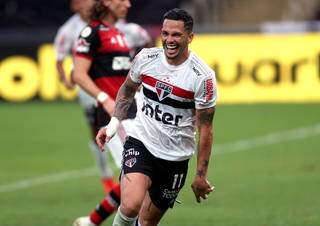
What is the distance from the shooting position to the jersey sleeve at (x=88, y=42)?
11352 millimetres

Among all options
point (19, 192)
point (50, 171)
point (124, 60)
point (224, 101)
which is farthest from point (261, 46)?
point (124, 60)

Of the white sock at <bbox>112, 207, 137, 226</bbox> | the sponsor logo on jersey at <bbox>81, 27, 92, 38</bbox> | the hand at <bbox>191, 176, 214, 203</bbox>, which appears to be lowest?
the white sock at <bbox>112, 207, 137, 226</bbox>

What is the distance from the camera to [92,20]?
11555 millimetres

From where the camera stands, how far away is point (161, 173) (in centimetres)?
938

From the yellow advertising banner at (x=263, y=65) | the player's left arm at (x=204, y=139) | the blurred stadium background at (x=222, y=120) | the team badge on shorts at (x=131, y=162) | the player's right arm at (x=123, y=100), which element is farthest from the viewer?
the yellow advertising banner at (x=263, y=65)

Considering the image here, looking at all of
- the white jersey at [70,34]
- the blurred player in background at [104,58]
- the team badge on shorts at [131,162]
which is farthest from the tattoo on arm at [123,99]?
the white jersey at [70,34]

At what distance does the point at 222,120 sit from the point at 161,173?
13.9 m

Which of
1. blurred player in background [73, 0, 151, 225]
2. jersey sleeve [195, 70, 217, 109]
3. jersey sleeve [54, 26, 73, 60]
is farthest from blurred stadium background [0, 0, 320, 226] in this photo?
jersey sleeve [195, 70, 217, 109]

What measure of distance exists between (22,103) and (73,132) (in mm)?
4838

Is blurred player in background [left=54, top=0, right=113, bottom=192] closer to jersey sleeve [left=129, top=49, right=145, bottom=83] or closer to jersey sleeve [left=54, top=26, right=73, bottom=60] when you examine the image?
jersey sleeve [left=54, top=26, right=73, bottom=60]

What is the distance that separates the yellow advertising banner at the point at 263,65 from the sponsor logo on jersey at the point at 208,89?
52.9ft

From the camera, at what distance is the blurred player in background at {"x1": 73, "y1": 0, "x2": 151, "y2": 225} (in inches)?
446

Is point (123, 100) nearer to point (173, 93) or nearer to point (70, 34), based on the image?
point (173, 93)

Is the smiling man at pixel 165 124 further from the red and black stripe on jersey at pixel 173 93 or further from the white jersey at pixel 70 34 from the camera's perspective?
the white jersey at pixel 70 34
